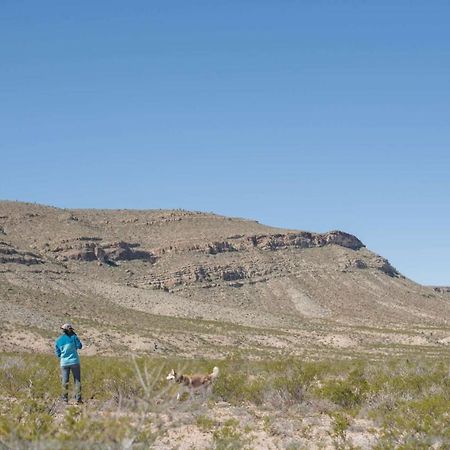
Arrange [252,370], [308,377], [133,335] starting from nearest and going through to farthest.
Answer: [308,377] < [252,370] < [133,335]

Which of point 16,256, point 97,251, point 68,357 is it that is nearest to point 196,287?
point 97,251

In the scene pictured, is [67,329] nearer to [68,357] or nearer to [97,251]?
[68,357]

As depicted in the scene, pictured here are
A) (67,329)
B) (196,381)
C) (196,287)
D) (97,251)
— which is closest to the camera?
(67,329)

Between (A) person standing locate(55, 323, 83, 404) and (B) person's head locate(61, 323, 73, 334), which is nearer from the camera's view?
(A) person standing locate(55, 323, 83, 404)

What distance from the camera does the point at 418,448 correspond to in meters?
8.17

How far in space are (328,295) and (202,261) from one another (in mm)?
17217

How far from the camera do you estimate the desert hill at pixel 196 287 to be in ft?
159

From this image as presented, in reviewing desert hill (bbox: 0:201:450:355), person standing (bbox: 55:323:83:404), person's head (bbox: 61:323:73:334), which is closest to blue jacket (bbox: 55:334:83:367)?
person standing (bbox: 55:323:83:404)

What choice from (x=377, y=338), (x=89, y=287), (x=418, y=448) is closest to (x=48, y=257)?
(x=89, y=287)

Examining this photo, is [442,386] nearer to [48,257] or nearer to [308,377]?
[308,377]

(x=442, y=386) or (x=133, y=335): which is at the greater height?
(x=442, y=386)

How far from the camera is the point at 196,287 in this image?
80312mm

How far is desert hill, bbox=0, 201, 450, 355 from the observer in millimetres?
48312

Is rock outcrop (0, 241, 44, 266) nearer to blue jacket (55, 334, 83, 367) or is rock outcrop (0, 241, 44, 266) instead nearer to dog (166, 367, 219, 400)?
blue jacket (55, 334, 83, 367)
